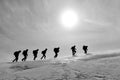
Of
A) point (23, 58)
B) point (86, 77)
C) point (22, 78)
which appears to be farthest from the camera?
point (23, 58)

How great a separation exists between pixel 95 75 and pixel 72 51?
20646 millimetres

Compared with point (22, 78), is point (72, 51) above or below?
above

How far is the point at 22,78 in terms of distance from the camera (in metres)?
18.1

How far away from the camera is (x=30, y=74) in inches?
756

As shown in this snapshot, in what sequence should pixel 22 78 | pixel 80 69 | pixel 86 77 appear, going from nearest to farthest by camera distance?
pixel 86 77, pixel 22 78, pixel 80 69

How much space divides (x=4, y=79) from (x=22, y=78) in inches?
78.4

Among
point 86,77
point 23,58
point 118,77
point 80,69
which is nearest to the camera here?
point 118,77

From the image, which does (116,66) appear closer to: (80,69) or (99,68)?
(99,68)

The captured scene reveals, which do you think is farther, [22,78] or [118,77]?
[22,78]

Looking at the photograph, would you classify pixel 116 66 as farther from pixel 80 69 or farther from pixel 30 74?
pixel 30 74

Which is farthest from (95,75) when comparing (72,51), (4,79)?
(72,51)

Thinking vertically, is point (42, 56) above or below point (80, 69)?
above

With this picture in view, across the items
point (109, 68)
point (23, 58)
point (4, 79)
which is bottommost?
point (4, 79)

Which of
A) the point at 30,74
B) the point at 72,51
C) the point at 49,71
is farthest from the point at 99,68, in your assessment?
the point at 72,51
